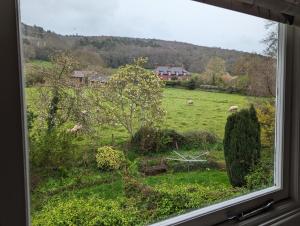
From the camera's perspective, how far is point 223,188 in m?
1.23

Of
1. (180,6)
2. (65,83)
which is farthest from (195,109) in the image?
(65,83)

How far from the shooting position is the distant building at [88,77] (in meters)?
0.86

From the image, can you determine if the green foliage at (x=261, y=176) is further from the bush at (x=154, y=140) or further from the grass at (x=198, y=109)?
the bush at (x=154, y=140)

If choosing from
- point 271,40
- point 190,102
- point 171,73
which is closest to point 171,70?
point 171,73

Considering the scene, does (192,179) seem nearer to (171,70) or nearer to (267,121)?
(171,70)

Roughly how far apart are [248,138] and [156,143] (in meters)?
0.48

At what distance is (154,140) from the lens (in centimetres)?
103

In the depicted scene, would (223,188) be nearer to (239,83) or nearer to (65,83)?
(239,83)

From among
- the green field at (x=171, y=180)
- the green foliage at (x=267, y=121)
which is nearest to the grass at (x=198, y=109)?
the green field at (x=171, y=180)

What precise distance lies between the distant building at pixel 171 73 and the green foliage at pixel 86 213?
41 centimetres

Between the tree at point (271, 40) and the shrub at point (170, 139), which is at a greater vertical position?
the tree at point (271, 40)

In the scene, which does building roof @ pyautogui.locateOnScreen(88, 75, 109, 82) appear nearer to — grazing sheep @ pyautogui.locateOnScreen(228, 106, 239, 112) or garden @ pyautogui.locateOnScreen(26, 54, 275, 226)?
garden @ pyautogui.locateOnScreen(26, 54, 275, 226)

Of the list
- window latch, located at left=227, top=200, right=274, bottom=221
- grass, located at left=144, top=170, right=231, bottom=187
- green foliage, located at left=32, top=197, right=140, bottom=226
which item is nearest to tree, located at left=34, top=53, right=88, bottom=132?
green foliage, located at left=32, top=197, right=140, bottom=226

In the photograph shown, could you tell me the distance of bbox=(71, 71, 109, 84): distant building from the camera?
857 mm
